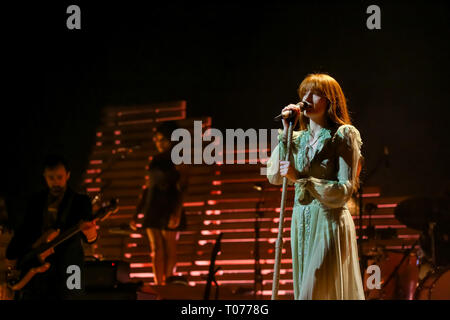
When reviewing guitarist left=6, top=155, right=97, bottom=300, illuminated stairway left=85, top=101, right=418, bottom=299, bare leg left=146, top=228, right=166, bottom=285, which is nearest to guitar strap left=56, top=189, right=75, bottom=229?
guitarist left=6, top=155, right=97, bottom=300

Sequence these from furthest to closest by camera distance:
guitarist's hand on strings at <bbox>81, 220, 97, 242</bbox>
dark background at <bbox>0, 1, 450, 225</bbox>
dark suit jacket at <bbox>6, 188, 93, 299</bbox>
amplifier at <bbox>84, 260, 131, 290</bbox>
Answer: dark background at <bbox>0, 1, 450, 225</bbox>
amplifier at <bbox>84, 260, 131, 290</bbox>
guitarist's hand on strings at <bbox>81, 220, 97, 242</bbox>
dark suit jacket at <bbox>6, 188, 93, 299</bbox>

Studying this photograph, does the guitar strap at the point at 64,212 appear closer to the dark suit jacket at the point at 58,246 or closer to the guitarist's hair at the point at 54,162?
the dark suit jacket at the point at 58,246

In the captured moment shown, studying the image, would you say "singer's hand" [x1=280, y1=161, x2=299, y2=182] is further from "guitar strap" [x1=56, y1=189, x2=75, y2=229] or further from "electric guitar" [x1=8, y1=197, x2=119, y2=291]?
"guitar strap" [x1=56, y1=189, x2=75, y2=229]

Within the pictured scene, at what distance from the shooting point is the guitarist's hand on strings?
5031 mm

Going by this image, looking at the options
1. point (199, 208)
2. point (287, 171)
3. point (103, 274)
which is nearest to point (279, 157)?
point (287, 171)

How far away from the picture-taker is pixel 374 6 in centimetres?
794

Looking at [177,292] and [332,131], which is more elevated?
[332,131]

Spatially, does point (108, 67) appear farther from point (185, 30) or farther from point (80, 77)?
point (185, 30)

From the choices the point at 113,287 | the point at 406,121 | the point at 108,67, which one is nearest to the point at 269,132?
the point at 406,121

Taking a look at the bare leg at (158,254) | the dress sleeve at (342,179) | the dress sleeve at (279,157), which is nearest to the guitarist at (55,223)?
the dress sleeve at (279,157)

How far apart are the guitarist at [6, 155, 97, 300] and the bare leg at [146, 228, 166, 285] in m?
2.95

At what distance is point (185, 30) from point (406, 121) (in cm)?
358

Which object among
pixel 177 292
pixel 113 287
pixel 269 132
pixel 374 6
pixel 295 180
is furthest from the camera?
pixel 269 132

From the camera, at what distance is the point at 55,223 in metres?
5.11
